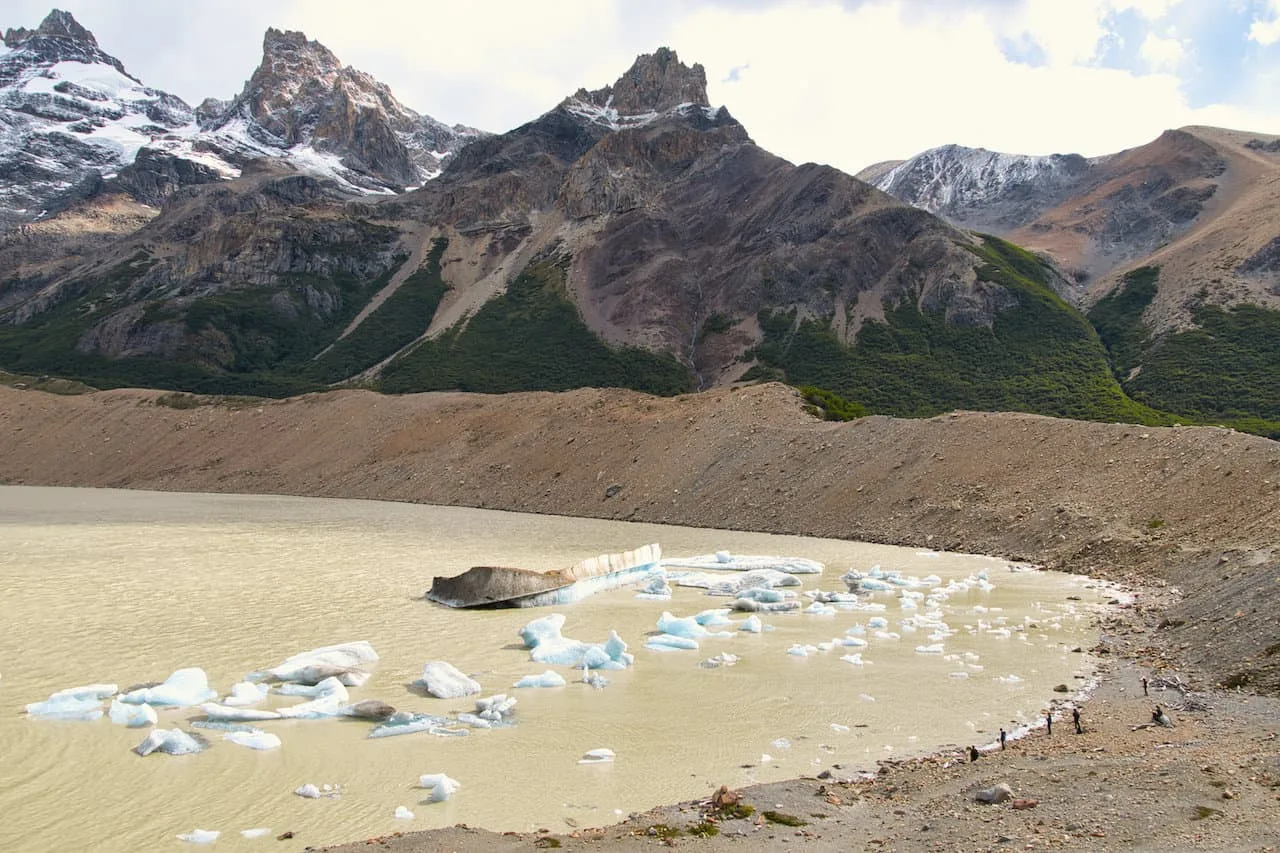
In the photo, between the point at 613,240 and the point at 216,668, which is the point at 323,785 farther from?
the point at 613,240

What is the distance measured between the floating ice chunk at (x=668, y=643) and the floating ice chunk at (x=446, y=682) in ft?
13.8

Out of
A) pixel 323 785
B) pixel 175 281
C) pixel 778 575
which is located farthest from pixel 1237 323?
pixel 175 281

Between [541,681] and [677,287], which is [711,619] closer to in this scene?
[541,681]

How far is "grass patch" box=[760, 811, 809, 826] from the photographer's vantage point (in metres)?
9.55

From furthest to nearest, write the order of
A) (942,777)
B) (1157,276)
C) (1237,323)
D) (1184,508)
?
(1157,276)
(1237,323)
(1184,508)
(942,777)

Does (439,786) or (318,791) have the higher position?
(439,786)

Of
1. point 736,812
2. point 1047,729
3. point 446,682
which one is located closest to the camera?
point 736,812

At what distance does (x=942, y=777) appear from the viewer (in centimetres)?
1078

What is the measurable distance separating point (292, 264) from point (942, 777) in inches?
6837

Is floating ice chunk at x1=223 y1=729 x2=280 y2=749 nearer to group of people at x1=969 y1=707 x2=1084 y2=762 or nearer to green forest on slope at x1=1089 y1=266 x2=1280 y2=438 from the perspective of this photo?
group of people at x1=969 y1=707 x2=1084 y2=762

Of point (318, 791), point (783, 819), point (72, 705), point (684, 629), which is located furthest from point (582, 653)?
point (72, 705)

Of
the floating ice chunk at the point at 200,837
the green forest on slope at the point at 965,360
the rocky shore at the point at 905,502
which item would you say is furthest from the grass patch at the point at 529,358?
Answer: the floating ice chunk at the point at 200,837

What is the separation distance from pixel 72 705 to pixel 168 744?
9.56 feet

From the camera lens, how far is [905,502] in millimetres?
40250
